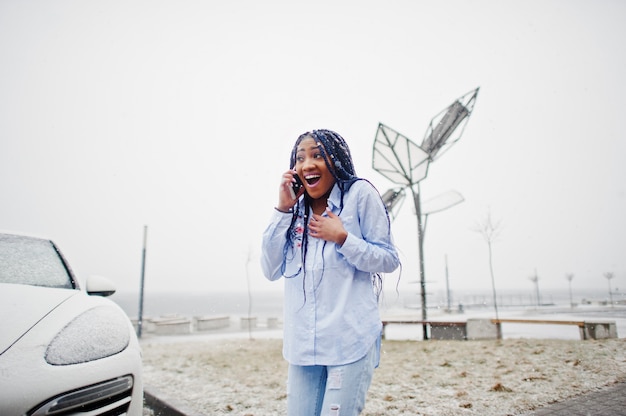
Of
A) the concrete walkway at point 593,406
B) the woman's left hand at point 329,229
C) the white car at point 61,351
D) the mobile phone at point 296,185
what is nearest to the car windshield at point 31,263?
the white car at point 61,351

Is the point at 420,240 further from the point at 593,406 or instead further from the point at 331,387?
the point at 331,387

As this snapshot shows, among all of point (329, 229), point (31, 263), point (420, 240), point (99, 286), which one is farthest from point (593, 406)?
point (420, 240)

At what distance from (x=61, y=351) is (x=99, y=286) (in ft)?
2.75

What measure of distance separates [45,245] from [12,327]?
4.53 feet

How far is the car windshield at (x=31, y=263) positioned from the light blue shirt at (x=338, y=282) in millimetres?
1884

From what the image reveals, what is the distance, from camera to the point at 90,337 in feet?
6.69

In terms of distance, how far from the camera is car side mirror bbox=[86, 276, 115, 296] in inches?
103

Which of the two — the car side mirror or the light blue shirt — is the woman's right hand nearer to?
the light blue shirt

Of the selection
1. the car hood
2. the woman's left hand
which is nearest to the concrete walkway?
the woman's left hand

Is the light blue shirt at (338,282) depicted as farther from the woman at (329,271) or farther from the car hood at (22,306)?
the car hood at (22,306)

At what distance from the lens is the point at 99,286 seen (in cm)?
265

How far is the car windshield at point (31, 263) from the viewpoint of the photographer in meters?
2.52

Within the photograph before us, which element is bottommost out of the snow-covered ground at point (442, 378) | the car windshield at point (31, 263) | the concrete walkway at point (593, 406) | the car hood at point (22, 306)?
the snow-covered ground at point (442, 378)

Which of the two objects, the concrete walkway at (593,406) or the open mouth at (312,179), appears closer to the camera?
the open mouth at (312,179)
